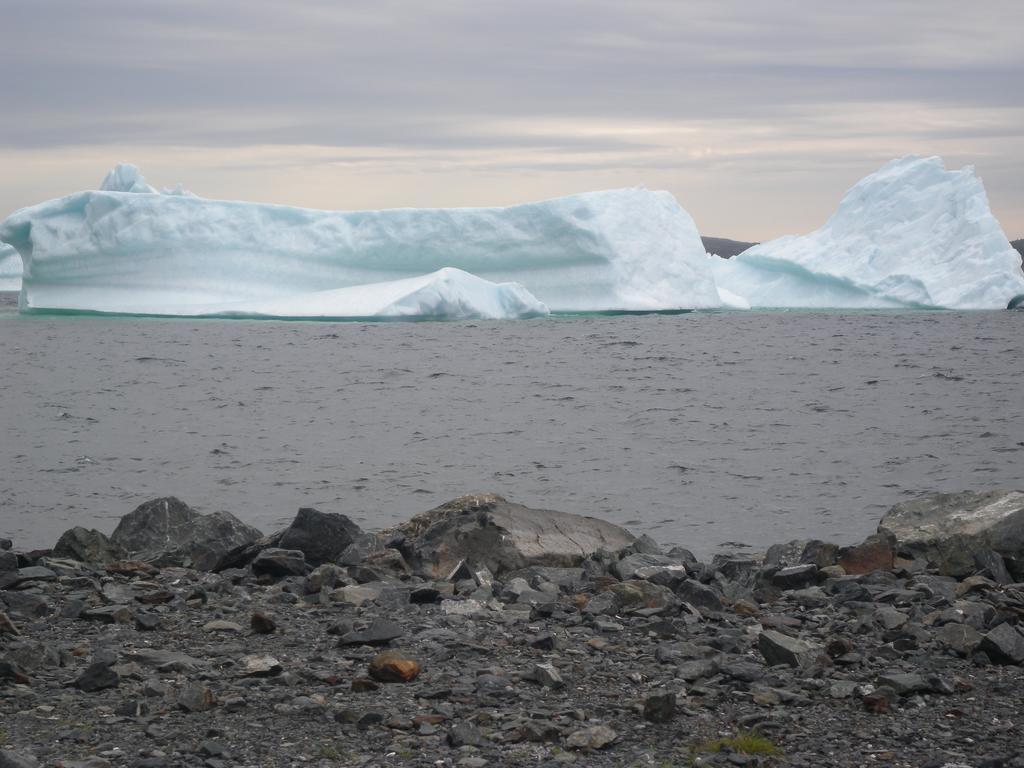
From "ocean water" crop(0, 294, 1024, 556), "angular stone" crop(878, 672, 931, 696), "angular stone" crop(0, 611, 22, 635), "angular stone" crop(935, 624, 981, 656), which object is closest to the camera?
"angular stone" crop(878, 672, 931, 696)

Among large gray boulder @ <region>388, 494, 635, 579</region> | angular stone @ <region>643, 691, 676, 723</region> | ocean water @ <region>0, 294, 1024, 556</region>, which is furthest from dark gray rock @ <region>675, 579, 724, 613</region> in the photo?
ocean water @ <region>0, 294, 1024, 556</region>

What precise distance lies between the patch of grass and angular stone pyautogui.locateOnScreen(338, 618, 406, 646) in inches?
59.4

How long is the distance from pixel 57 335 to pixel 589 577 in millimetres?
31405

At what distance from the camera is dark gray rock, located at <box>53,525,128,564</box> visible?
23.2 feet

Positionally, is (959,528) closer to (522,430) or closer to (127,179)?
(522,430)

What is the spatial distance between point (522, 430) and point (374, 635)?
10575 millimetres

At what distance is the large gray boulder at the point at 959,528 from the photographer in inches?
266

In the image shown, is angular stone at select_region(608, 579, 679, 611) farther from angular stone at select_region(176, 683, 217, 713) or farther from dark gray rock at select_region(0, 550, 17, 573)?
dark gray rock at select_region(0, 550, 17, 573)

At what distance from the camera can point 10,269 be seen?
55781 mm

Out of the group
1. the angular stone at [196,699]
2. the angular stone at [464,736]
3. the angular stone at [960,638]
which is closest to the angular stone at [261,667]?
the angular stone at [196,699]

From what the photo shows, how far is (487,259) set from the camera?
34781 millimetres

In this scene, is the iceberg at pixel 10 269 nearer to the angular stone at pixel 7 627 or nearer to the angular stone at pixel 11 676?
the angular stone at pixel 7 627

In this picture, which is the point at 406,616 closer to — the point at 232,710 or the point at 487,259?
the point at 232,710

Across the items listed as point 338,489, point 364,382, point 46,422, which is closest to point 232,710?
point 338,489
